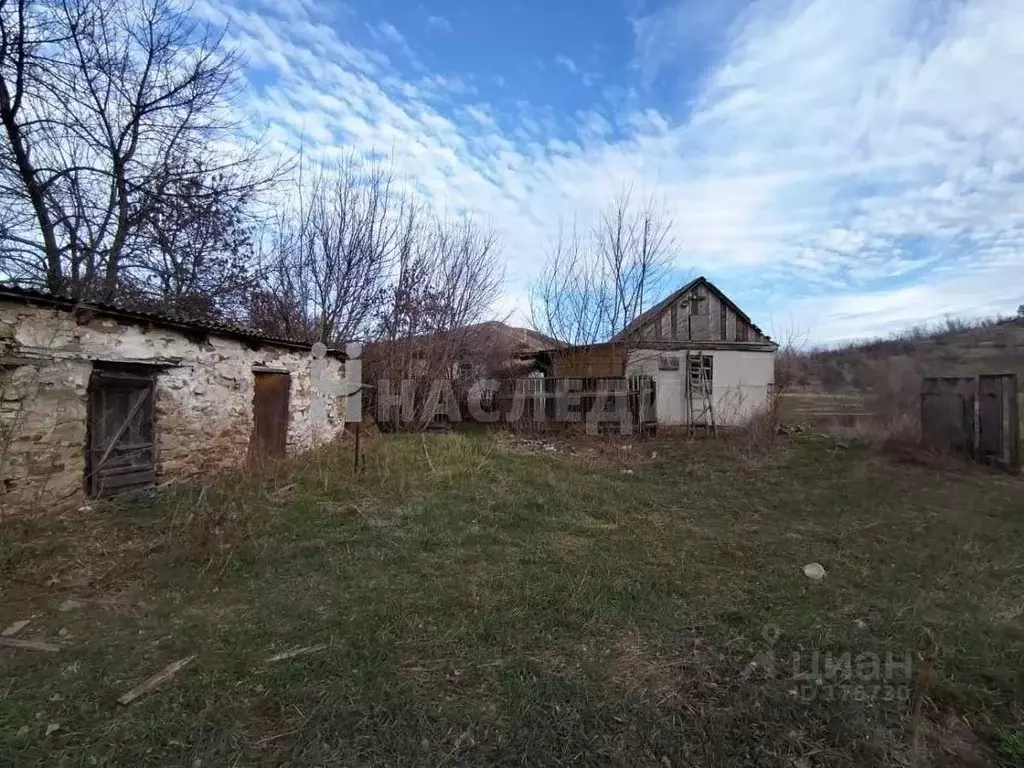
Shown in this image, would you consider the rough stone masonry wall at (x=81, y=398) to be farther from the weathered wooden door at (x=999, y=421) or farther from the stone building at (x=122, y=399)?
the weathered wooden door at (x=999, y=421)

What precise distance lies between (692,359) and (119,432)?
1443 centimetres

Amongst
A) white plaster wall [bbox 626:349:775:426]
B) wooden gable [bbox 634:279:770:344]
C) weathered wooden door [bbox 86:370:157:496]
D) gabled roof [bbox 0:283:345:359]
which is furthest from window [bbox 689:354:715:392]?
weathered wooden door [bbox 86:370:157:496]

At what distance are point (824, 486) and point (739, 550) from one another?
379 cm

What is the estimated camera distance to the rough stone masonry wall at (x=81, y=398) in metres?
4.96

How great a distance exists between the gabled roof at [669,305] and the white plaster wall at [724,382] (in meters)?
0.64

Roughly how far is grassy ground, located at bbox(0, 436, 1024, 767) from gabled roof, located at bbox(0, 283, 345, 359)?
217 centimetres

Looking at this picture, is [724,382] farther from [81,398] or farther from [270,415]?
[81,398]

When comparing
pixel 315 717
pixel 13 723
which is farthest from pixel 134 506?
pixel 315 717

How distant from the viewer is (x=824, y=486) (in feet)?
24.7

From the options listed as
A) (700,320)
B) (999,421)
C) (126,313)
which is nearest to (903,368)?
(999,421)

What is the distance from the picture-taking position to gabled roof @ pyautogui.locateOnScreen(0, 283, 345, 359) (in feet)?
16.1

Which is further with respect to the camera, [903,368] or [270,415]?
[903,368]

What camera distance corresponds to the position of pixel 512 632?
10.2ft

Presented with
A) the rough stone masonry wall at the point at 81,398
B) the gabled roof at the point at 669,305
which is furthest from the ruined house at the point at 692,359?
the rough stone masonry wall at the point at 81,398
